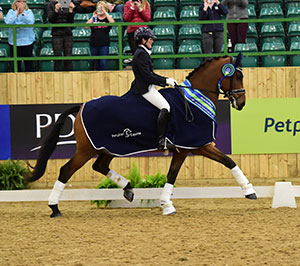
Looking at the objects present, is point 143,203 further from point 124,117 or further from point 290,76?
point 290,76

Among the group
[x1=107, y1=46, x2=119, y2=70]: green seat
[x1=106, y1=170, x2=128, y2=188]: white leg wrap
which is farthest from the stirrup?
[x1=107, y1=46, x2=119, y2=70]: green seat

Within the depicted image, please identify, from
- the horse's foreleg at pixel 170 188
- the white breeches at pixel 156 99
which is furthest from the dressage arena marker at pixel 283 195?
A: the white breeches at pixel 156 99

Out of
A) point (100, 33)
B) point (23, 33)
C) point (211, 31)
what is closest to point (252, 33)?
point (211, 31)

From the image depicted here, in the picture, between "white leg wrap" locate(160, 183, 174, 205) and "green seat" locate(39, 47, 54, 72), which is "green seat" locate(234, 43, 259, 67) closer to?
"green seat" locate(39, 47, 54, 72)

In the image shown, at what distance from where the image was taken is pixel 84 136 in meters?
8.45

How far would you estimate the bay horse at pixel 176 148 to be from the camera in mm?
8461

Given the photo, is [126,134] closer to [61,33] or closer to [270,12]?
[61,33]

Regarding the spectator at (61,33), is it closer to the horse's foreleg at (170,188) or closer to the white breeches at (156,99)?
the white breeches at (156,99)

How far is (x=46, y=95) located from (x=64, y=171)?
174 inches

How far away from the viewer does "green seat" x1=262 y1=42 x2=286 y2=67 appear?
43.8 ft

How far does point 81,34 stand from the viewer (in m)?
14.3

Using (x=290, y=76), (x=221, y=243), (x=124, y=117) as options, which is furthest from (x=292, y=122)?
(x=221, y=243)

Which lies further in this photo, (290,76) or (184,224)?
(290,76)

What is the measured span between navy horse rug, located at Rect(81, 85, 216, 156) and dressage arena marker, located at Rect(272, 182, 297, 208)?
1165mm
